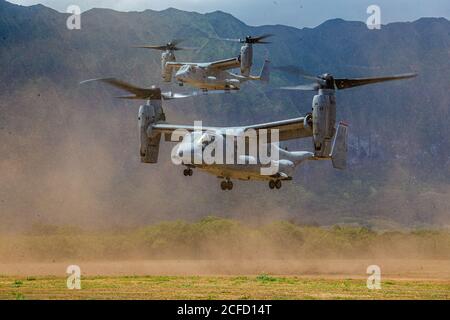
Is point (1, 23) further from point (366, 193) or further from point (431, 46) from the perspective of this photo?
point (431, 46)

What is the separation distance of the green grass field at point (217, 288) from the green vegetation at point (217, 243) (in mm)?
10573

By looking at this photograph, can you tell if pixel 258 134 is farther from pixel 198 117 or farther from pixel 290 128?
pixel 198 117

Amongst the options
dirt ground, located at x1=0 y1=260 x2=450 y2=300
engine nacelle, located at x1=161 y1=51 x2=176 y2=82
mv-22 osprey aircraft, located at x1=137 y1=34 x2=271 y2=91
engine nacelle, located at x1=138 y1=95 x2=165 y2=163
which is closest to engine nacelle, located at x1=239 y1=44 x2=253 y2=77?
mv-22 osprey aircraft, located at x1=137 y1=34 x2=271 y2=91

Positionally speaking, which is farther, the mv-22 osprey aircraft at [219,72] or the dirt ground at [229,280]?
the mv-22 osprey aircraft at [219,72]

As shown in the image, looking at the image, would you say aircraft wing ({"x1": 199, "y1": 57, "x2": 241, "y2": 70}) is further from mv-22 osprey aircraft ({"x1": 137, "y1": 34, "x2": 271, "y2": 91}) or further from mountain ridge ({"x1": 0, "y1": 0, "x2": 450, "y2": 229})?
mountain ridge ({"x1": 0, "y1": 0, "x2": 450, "y2": 229})

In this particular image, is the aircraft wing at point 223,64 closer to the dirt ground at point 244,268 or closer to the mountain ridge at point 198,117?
the mountain ridge at point 198,117

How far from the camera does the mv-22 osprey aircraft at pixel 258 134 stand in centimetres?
4994

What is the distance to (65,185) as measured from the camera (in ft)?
260

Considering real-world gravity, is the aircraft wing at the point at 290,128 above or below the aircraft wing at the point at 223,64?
below

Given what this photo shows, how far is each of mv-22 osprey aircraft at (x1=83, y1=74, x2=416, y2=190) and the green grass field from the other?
6.35 m

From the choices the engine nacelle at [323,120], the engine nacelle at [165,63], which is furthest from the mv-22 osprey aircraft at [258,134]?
the engine nacelle at [165,63]

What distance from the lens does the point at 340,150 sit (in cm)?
5616

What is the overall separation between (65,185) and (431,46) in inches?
3837

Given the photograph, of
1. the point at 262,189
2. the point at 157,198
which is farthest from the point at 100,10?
the point at 157,198
